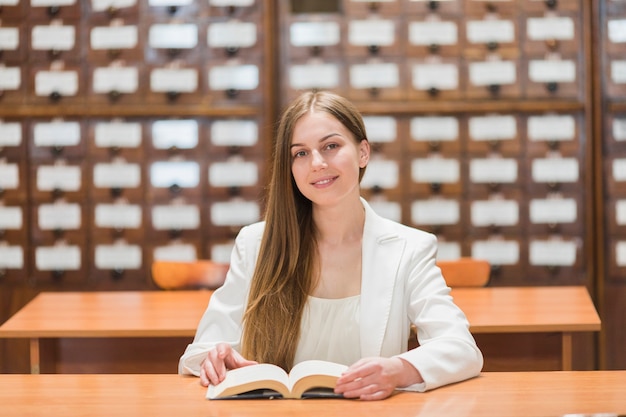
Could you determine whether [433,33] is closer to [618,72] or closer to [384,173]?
[384,173]

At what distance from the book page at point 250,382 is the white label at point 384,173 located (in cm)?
287

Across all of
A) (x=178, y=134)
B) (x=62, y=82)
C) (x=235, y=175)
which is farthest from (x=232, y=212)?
(x=62, y=82)

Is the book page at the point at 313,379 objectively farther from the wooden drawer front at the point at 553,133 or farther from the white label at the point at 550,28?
the white label at the point at 550,28

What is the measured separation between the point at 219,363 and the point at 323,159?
0.62 metres

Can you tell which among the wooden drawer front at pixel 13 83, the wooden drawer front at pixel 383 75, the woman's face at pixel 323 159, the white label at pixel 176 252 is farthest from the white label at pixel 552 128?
the wooden drawer front at pixel 13 83

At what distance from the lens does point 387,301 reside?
249 cm

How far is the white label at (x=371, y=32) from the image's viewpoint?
4.95 m

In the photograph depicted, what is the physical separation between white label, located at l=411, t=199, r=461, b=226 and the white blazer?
2.32 meters

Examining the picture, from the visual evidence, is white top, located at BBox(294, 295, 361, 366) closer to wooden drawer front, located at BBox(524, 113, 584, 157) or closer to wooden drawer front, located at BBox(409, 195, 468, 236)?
wooden drawer front, located at BBox(409, 195, 468, 236)

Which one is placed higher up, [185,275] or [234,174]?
[234,174]

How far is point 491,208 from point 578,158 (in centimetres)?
54

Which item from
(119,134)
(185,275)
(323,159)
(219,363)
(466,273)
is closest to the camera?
(219,363)

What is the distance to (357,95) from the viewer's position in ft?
16.4

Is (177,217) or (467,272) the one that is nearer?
(467,272)
